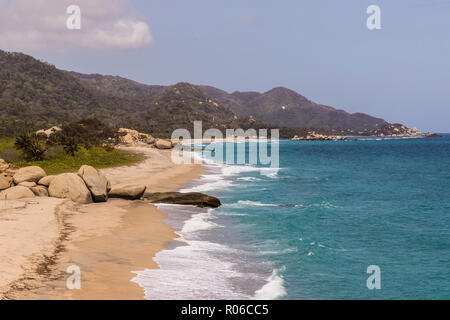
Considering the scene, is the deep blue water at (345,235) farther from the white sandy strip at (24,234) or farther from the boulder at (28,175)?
the boulder at (28,175)

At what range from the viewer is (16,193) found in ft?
80.7

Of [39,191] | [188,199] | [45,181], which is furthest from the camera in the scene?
[188,199]

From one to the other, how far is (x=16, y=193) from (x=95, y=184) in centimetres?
471

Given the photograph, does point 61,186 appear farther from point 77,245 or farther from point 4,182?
point 77,245

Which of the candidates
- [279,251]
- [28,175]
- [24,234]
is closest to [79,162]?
[28,175]

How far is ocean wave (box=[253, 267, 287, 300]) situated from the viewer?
1321 cm

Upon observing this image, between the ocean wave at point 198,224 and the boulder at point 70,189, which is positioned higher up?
the boulder at point 70,189

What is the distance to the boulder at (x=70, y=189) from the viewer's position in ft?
85.5

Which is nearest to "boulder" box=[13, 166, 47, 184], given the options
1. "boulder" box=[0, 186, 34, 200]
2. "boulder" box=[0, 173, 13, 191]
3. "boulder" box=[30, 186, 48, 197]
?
"boulder" box=[0, 173, 13, 191]

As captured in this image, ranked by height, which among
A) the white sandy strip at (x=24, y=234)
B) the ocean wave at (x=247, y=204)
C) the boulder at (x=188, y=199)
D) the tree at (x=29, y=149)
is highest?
the tree at (x=29, y=149)

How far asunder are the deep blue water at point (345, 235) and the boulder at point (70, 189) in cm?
839

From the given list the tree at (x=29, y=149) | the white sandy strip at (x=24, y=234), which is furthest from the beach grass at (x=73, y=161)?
the white sandy strip at (x=24, y=234)

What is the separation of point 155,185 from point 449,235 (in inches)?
946

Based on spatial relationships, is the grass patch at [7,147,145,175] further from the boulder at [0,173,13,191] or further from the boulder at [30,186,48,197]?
the boulder at [30,186,48,197]
